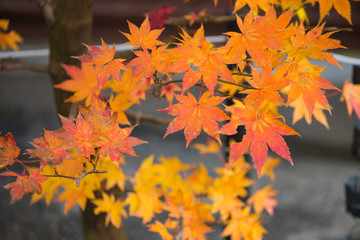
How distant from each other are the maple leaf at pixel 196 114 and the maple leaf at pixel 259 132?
0.17 feet

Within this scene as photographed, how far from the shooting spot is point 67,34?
1252 millimetres

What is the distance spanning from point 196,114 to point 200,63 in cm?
11

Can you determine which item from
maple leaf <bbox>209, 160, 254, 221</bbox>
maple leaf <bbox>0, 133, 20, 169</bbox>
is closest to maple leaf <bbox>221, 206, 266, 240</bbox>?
maple leaf <bbox>209, 160, 254, 221</bbox>

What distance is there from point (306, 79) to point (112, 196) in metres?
0.85

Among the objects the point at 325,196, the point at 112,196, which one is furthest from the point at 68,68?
the point at 325,196

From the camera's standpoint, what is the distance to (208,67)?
0.71 meters

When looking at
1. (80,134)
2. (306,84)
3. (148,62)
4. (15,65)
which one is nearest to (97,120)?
(80,134)

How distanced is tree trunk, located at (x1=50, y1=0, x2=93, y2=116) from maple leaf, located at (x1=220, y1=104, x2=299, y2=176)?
0.75 m

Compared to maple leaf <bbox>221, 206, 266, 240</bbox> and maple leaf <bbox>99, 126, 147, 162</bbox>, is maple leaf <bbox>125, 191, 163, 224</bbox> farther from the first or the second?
maple leaf <bbox>99, 126, 147, 162</bbox>

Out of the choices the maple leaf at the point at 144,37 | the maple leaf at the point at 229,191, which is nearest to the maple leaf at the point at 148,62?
the maple leaf at the point at 144,37

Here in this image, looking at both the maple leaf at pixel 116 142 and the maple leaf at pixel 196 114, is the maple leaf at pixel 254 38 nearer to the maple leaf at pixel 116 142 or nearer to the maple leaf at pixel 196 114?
the maple leaf at pixel 196 114

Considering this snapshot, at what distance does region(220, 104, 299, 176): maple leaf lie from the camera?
67cm

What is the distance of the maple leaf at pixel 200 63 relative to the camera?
695 millimetres

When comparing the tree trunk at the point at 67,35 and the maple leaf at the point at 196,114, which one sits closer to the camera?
the maple leaf at the point at 196,114
